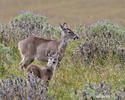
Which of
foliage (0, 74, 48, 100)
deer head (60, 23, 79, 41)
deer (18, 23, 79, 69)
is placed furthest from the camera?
deer head (60, 23, 79, 41)

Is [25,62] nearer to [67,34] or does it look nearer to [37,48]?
[37,48]

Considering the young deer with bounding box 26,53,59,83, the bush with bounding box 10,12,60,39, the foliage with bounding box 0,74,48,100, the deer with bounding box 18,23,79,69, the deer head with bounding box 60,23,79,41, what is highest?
the bush with bounding box 10,12,60,39

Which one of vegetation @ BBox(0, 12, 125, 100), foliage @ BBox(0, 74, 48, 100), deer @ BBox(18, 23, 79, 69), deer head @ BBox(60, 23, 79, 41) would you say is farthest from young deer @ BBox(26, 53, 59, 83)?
deer head @ BBox(60, 23, 79, 41)

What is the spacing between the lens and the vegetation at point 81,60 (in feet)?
22.8

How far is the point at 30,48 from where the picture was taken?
11500 mm

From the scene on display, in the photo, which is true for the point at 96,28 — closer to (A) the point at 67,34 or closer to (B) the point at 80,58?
(A) the point at 67,34

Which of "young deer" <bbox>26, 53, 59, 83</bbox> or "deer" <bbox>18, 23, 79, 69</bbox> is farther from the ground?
"deer" <bbox>18, 23, 79, 69</bbox>

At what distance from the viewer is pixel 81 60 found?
417 inches

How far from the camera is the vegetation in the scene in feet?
22.8

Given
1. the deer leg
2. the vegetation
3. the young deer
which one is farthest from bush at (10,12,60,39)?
the young deer

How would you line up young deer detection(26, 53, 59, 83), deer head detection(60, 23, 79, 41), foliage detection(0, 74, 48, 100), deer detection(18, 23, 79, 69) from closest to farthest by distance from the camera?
foliage detection(0, 74, 48, 100), young deer detection(26, 53, 59, 83), deer detection(18, 23, 79, 69), deer head detection(60, 23, 79, 41)

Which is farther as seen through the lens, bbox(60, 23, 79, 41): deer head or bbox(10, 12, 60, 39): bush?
bbox(10, 12, 60, 39): bush

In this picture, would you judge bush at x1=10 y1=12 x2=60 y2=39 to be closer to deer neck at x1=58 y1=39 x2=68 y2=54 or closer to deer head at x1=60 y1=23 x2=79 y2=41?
deer head at x1=60 y1=23 x2=79 y2=41

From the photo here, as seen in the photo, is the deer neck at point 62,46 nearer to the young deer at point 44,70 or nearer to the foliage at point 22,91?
the young deer at point 44,70
